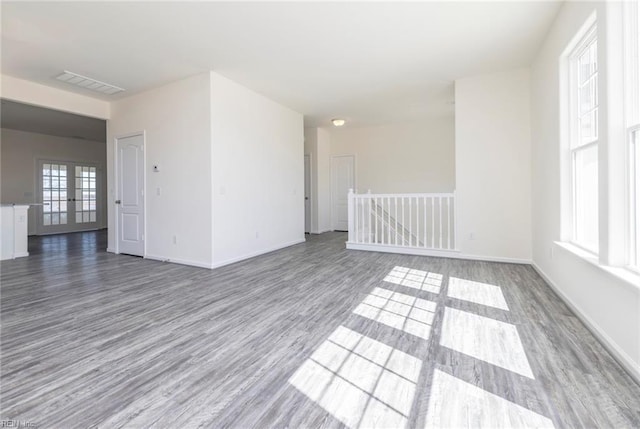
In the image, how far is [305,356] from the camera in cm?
189

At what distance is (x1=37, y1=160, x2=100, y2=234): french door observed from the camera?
8312mm

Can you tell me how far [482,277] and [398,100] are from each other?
142 inches

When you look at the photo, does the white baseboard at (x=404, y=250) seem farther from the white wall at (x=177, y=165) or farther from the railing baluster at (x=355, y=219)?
the white wall at (x=177, y=165)

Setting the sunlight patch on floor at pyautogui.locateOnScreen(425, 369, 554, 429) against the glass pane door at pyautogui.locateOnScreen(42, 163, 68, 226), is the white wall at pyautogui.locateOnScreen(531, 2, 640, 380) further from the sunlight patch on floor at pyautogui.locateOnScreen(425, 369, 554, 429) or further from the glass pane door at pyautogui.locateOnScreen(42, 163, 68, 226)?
the glass pane door at pyautogui.locateOnScreen(42, 163, 68, 226)

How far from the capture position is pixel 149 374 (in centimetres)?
172

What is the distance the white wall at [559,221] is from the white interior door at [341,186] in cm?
480

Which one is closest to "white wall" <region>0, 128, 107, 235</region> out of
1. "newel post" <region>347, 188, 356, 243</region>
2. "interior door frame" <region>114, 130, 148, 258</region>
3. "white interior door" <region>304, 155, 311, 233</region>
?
"interior door frame" <region>114, 130, 148, 258</region>

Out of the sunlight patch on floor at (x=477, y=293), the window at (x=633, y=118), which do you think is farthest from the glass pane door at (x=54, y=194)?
the window at (x=633, y=118)

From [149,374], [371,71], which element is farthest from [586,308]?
[371,71]

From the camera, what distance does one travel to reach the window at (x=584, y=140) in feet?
8.05

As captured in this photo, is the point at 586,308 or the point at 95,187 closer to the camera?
the point at 586,308

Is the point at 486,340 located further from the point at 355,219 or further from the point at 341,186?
the point at 341,186

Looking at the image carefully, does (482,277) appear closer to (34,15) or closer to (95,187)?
(34,15)

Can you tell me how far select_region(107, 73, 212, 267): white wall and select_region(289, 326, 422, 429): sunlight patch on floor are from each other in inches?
115
